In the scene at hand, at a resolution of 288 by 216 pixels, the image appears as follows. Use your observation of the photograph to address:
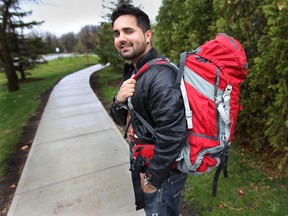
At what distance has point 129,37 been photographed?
1.77m

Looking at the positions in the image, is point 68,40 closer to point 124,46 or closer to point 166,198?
point 124,46

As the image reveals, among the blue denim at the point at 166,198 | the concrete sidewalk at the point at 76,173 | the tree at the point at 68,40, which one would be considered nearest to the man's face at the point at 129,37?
the blue denim at the point at 166,198

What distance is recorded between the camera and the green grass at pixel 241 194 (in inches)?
112

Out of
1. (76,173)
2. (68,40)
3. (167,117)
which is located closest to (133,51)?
(167,117)

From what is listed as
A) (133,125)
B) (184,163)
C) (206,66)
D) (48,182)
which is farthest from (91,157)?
(206,66)

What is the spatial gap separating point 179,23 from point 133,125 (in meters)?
3.72

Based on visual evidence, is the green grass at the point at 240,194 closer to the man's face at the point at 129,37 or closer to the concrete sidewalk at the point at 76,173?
the concrete sidewalk at the point at 76,173

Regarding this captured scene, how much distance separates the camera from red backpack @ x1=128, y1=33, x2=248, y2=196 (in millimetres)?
1538

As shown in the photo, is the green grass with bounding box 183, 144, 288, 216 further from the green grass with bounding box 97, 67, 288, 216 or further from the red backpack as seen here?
the red backpack

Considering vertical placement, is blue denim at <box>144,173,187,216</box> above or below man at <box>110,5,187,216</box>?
below

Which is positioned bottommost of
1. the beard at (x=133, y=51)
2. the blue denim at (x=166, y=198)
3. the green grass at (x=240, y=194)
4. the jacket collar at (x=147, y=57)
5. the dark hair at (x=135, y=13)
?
the green grass at (x=240, y=194)

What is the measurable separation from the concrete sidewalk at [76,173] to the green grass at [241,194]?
76 cm

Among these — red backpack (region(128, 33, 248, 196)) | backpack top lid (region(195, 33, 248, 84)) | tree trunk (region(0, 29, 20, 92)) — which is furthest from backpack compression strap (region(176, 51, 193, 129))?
tree trunk (region(0, 29, 20, 92))

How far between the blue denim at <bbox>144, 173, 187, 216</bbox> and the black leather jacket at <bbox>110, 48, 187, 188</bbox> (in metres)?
0.16
